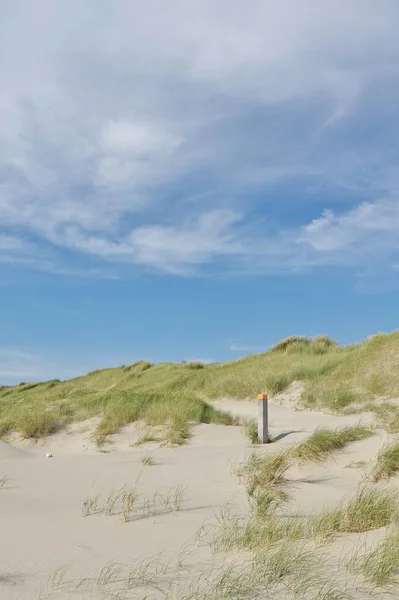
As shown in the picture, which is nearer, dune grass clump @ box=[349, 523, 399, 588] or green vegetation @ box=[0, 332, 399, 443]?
dune grass clump @ box=[349, 523, 399, 588]

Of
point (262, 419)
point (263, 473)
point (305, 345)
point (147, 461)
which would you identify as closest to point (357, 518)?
point (263, 473)

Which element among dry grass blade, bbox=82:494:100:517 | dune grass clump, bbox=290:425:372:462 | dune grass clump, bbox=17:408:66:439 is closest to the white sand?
dry grass blade, bbox=82:494:100:517

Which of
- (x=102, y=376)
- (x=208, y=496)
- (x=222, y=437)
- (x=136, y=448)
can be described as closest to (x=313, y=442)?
(x=208, y=496)

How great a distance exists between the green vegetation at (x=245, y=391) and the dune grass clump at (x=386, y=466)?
10.5ft

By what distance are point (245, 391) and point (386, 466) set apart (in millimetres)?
11518

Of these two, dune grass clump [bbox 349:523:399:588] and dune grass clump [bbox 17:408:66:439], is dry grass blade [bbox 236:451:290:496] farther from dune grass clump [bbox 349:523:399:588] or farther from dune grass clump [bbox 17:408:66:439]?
dune grass clump [bbox 17:408:66:439]

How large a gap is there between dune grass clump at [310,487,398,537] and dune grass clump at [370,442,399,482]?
83.1 inches

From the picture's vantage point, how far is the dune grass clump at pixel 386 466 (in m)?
8.52

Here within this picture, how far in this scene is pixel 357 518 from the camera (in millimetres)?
5914

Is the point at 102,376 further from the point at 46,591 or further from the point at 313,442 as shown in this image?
the point at 46,591

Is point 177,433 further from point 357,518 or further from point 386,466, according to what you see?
point 357,518

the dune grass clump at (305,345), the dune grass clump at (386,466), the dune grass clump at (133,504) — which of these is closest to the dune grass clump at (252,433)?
the dune grass clump at (386,466)

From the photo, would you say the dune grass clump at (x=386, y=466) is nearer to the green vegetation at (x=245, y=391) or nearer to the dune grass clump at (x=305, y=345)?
the green vegetation at (x=245, y=391)

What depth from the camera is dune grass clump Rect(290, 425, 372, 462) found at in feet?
31.3
